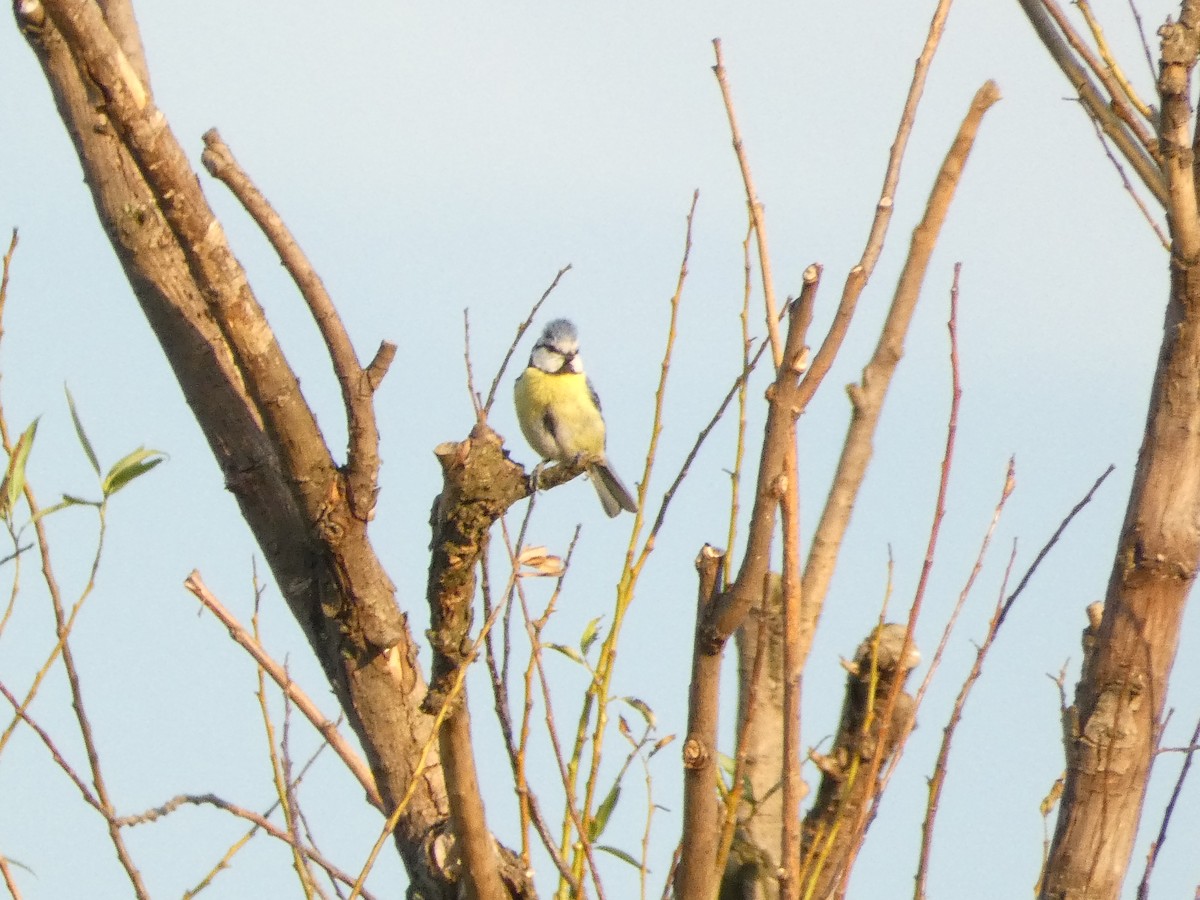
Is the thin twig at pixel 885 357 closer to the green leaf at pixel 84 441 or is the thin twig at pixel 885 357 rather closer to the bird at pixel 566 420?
the green leaf at pixel 84 441

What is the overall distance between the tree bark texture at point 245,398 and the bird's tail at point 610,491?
355 centimetres

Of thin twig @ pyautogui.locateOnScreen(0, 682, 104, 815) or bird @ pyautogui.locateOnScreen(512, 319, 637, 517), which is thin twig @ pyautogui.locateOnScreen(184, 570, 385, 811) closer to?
thin twig @ pyautogui.locateOnScreen(0, 682, 104, 815)

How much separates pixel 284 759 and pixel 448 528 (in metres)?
0.42

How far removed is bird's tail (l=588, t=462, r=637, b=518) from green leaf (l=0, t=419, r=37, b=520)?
13.0 ft

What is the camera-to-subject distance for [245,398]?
2.36 m

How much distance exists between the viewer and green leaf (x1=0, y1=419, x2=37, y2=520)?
1.90 metres

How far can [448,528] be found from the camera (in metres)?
1.86

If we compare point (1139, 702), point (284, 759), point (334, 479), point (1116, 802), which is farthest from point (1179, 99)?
point (284, 759)

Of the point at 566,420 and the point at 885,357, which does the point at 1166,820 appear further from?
the point at 566,420

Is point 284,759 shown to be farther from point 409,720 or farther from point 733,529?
point 733,529

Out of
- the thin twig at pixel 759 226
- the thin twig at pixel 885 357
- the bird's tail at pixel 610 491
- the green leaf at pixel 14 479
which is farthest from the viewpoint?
the bird's tail at pixel 610 491

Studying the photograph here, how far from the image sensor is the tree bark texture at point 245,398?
6.49 feet

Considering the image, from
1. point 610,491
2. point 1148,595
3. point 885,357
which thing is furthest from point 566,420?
point 1148,595

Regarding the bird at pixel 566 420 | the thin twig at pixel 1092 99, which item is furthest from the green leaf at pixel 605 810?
the bird at pixel 566 420
